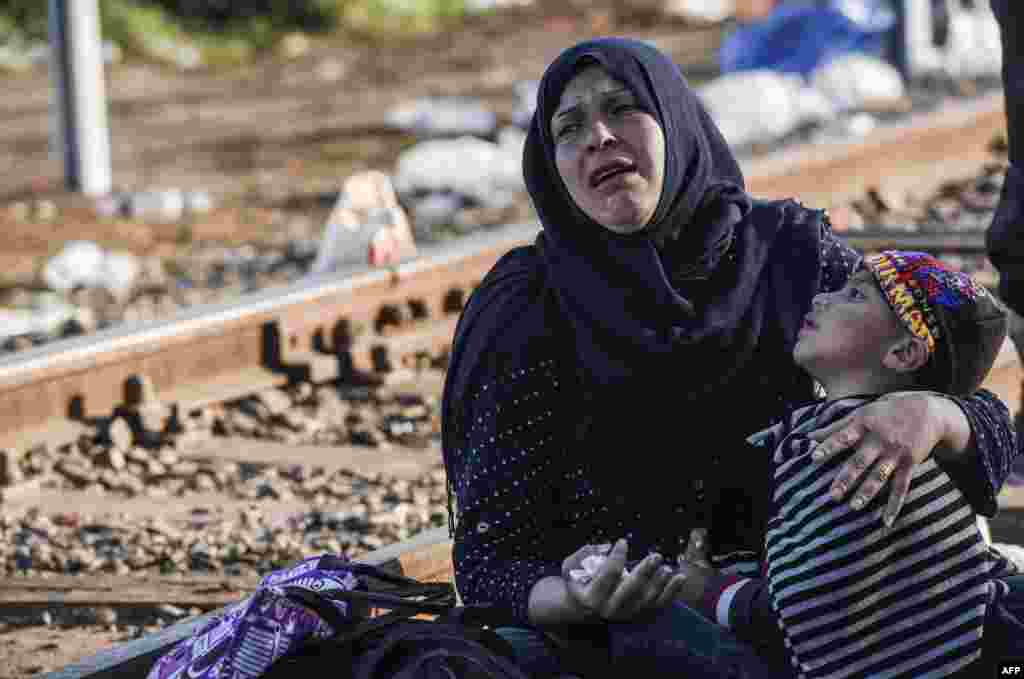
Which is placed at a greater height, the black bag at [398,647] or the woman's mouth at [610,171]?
the woman's mouth at [610,171]

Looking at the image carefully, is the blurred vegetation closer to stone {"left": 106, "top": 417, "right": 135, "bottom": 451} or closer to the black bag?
stone {"left": 106, "top": 417, "right": 135, "bottom": 451}

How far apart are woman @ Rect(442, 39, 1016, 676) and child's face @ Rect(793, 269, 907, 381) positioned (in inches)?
11.4

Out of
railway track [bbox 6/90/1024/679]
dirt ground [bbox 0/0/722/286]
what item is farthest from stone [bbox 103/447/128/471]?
dirt ground [bbox 0/0/722/286]

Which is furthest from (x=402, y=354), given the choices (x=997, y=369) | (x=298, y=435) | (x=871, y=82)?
(x=871, y=82)

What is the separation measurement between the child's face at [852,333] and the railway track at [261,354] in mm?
1382

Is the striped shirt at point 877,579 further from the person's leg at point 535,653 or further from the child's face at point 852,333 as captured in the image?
the person's leg at point 535,653

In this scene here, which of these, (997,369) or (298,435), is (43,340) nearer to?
(298,435)

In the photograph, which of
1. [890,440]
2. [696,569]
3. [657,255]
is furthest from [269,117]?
[890,440]

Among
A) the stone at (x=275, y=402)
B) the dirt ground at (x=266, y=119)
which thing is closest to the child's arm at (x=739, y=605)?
the dirt ground at (x=266, y=119)

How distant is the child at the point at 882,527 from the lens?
10.0 ft

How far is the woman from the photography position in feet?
11.5

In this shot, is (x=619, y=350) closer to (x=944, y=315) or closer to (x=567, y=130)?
(x=567, y=130)

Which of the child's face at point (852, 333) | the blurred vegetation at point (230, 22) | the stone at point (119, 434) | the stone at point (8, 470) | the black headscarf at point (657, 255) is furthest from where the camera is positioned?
the blurred vegetation at point (230, 22)

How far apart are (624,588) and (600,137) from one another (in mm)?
817
